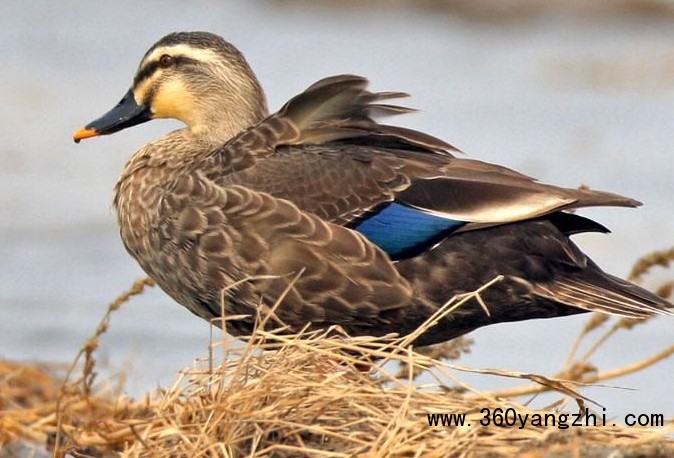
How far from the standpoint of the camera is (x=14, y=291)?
10672mm

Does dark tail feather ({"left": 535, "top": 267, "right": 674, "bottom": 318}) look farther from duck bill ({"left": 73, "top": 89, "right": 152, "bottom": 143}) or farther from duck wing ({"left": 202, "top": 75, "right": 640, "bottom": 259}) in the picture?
duck bill ({"left": 73, "top": 89, "right": 152, "bottom": 143})

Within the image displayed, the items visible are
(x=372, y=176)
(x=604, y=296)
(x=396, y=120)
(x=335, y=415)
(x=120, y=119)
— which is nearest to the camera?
(x=335, y=415)

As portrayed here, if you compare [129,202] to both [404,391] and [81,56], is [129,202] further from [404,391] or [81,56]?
[81,56]

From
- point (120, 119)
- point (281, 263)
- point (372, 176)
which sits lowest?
point (281, 263)

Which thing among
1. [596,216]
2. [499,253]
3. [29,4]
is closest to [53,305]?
[596,216]

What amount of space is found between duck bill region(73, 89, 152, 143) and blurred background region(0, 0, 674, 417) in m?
1.09

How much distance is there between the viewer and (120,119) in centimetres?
729

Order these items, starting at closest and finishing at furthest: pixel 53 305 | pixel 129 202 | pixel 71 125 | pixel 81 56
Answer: pixel 129 202, pixel 53 305, pixel 71 125, pixel 81 56

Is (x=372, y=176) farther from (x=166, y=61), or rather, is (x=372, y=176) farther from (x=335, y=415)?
(x=335, y=415)

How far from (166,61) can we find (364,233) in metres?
1.55

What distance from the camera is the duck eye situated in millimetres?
7285

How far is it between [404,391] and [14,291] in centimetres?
615

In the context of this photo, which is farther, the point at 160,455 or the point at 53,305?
the point at 53,305

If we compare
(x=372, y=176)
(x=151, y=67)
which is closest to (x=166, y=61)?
(x=151, y=67)
